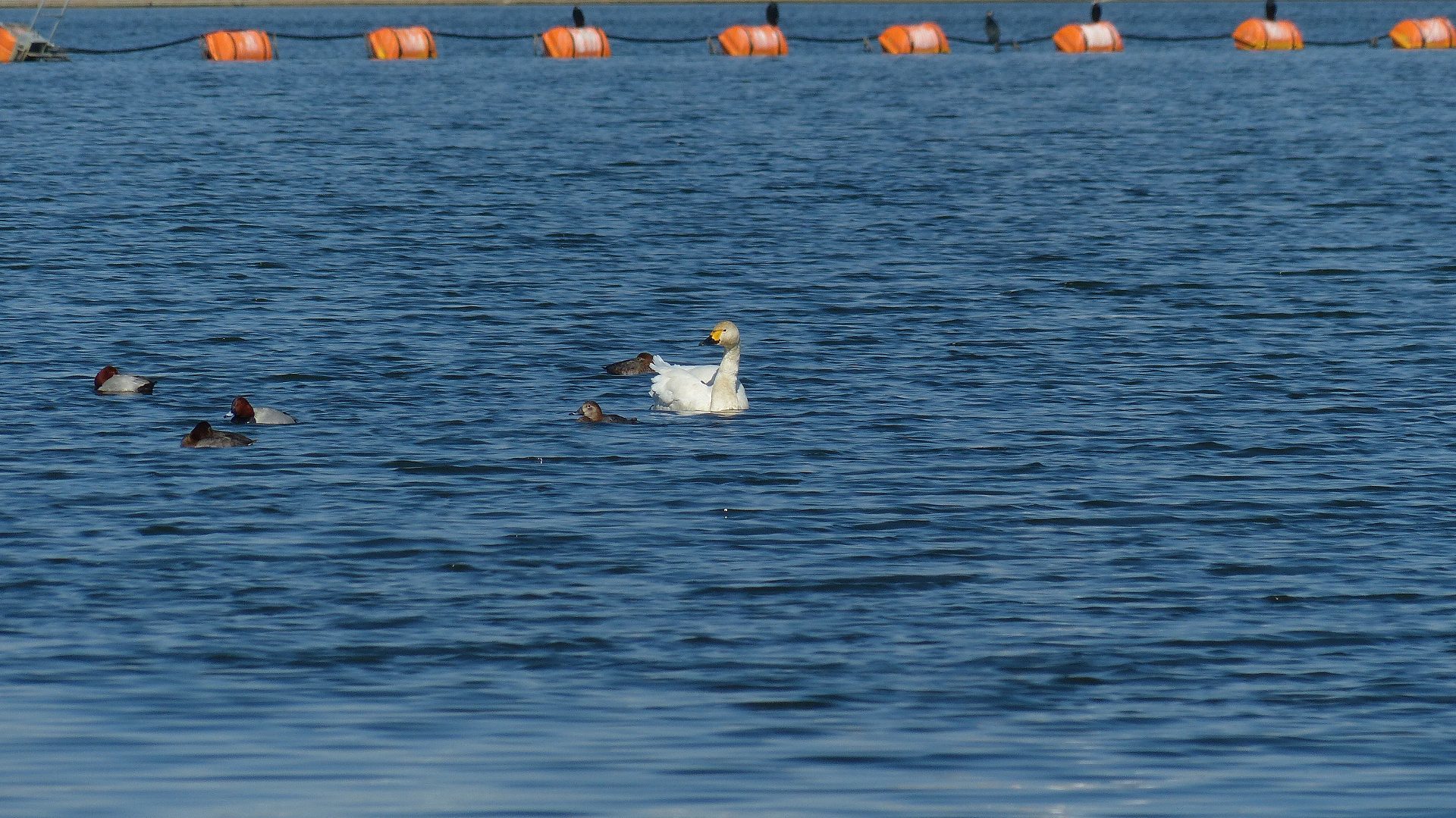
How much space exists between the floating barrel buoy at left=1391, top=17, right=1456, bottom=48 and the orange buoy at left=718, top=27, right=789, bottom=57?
29761 mm

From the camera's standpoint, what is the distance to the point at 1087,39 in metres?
107

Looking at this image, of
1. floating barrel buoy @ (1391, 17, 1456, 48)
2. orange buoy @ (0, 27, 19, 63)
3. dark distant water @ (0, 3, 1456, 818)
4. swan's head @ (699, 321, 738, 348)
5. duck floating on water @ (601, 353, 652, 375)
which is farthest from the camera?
floating barrel buoy @ (1391, 17, 1456, 48)

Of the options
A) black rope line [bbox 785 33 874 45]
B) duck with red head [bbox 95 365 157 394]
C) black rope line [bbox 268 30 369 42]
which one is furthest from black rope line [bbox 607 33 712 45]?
duck with red head [bbox 95 365 157 394]

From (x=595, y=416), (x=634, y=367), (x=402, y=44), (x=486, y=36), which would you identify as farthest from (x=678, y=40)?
(x=595, y=416)

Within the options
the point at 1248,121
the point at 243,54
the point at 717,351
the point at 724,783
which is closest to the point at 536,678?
the point at 724,783

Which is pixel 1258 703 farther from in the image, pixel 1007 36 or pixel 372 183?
pixel 1007 36

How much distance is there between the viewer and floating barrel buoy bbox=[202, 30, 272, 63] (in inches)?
3976

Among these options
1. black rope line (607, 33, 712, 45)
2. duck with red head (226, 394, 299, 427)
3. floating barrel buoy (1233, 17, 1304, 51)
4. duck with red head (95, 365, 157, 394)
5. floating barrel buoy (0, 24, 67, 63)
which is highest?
floating barrel buoy (0, 24, 67, 63)

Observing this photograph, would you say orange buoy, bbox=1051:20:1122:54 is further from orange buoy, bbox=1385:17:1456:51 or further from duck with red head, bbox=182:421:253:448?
duck with red head, bbox=182:421:253:448

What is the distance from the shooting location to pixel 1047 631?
14.1 meters

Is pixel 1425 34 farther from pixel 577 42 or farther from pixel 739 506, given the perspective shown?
pixel 739 506

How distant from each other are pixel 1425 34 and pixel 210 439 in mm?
99690

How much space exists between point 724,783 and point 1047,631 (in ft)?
12.4

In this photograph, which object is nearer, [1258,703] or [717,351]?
[1258,703]
